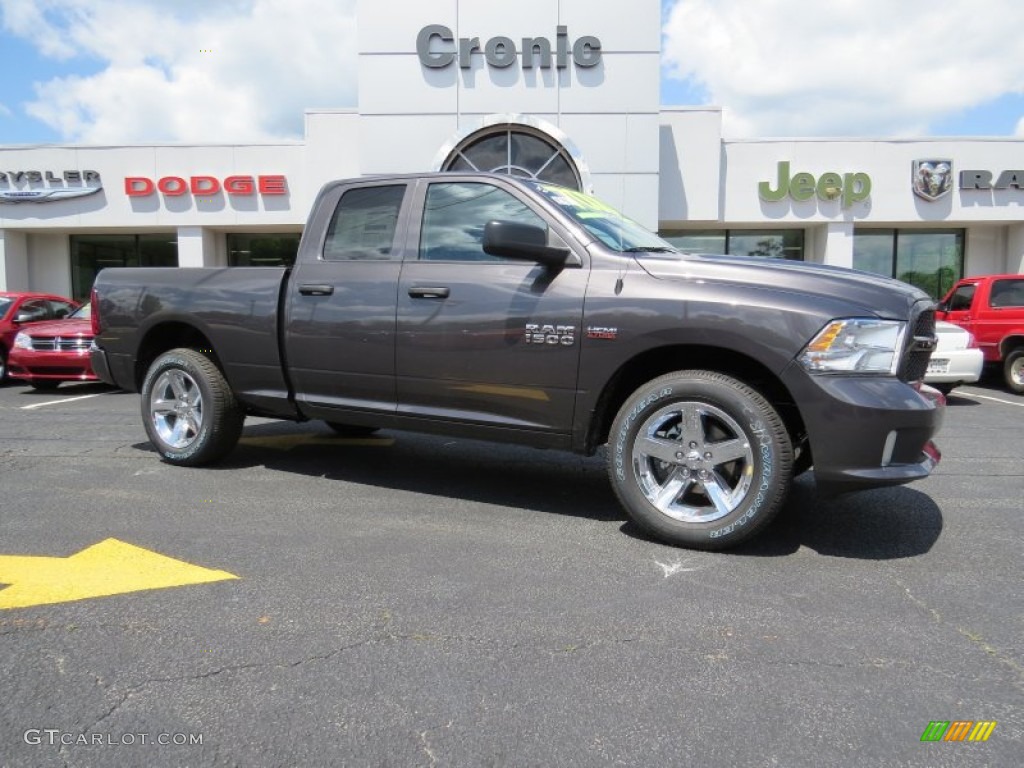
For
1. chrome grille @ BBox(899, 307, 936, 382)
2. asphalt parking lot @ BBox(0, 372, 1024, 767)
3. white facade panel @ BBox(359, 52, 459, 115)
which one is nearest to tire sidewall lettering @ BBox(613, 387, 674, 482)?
asphalt parking lot @ BBox(0, 372, 1024, 767)

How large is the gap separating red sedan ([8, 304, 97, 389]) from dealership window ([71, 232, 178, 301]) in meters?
12.0

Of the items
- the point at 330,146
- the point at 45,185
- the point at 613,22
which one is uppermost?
the point at 613,22

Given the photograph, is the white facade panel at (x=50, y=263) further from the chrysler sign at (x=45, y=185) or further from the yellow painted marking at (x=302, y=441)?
the yellow painted marking at (x=302, y=441)

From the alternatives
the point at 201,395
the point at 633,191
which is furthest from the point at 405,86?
the point at 201,395

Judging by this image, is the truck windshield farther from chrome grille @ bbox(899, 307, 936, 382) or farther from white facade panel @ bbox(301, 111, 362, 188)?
white facade panel @ bbox(301, 111, 362, 188)

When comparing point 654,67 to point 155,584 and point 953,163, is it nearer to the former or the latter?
point 953,163

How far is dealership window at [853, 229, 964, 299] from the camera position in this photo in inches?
793

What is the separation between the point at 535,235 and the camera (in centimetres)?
379

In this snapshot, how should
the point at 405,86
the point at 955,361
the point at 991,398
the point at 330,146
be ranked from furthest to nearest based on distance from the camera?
the point at 330,146, the point at 405,86, the point at 991,398, the point at 955,361

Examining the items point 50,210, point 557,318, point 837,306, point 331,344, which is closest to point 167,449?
point 331,344

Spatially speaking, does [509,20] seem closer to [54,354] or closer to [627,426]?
[54,354]

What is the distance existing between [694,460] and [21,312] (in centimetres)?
1209

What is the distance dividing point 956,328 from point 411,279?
25.7 ft

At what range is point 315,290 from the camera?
15.4 ft
